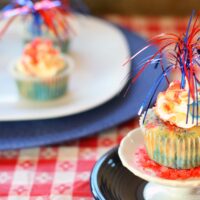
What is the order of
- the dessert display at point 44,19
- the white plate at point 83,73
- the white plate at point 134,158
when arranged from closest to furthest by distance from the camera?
the white plate at point 134,158, the white plate at point 83,73, the dessert display at point 44,19

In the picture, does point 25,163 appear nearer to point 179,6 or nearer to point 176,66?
point 176,66

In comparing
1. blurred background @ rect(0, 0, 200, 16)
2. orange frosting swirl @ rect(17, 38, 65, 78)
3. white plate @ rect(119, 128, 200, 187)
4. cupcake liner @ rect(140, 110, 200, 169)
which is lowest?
blurred background @ rect(0, 0, 200, 16)

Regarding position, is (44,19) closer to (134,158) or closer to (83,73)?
(83,73)

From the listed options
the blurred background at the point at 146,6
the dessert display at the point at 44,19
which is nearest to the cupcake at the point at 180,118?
the dessert display at the point at 44,19

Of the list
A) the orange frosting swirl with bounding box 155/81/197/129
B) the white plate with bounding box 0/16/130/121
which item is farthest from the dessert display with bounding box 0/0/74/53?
the orange frosting swirl with bounding box 155/81/197/129

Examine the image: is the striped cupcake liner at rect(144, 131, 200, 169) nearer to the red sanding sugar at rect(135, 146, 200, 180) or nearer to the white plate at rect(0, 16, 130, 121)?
the red sanding sugar at rect(135, 146, 200, 180)

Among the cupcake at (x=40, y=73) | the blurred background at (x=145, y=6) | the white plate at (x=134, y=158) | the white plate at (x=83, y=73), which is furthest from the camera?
the blurred background at (x=145, y=6)

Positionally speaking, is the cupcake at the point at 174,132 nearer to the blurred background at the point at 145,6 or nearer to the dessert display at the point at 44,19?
the dessert display at the point at 44,19
